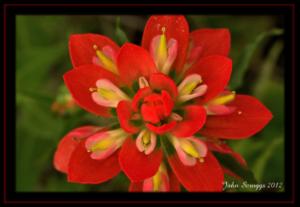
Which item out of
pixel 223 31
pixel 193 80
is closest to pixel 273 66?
pixel 223 31

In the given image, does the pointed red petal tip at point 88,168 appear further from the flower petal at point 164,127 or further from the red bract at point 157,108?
the flower petal at point 164,127

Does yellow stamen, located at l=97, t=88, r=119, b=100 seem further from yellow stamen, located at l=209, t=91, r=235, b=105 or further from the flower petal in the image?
yellow stamen, located at l=209, t=91, r=235, b=105

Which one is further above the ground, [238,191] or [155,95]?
[155,95]

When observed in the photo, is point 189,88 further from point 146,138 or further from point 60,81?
point 60,81

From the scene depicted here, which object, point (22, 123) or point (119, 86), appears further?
point (22, 123)

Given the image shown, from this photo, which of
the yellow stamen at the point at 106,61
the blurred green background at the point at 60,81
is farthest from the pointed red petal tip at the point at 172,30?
the blurred green background at the point at 60,81

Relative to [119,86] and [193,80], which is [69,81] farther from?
[193,80]

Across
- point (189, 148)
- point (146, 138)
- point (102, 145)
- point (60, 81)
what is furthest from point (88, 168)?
point (60, 81)

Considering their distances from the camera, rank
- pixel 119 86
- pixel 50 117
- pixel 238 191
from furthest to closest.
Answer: pixel 50 117 → pixel 238 191 → pixel 119 86
